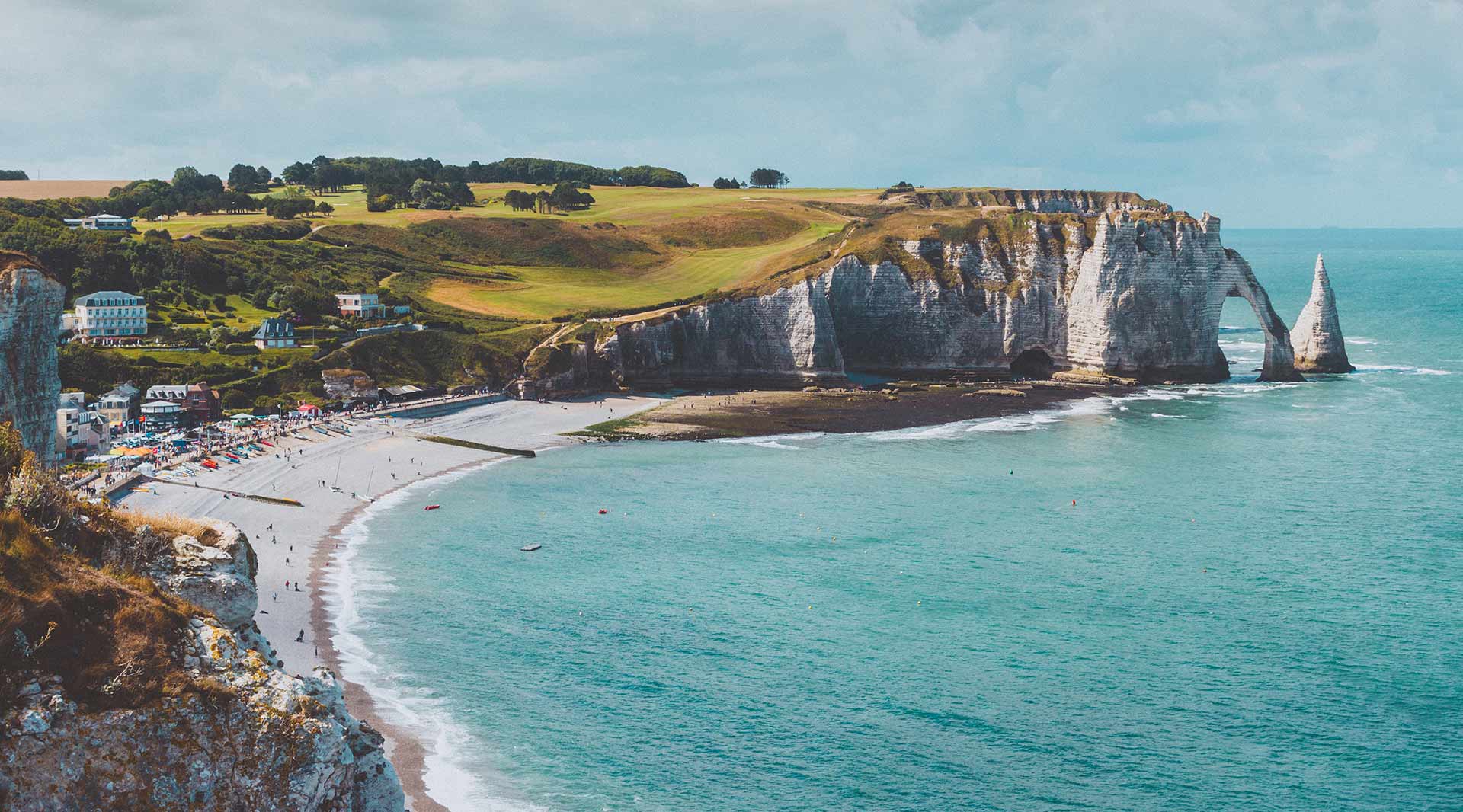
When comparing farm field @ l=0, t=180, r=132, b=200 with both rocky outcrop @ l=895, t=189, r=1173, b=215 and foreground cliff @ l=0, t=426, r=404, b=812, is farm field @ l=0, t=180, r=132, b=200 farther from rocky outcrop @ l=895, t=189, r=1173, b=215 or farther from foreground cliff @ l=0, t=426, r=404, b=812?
foreground cliff @ l=0, t=426, r=404, b=812

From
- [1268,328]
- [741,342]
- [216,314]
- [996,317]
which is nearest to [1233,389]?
[1268,328]

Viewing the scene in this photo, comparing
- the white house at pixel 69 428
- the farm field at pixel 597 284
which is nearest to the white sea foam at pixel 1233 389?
the farm field at pixel 597 284

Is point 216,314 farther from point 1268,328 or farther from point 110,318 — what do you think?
point 1268,328

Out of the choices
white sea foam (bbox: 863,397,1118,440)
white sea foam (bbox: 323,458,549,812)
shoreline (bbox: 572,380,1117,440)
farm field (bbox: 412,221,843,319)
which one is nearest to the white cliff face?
shoreline (bbox: 572,380,1117,440)

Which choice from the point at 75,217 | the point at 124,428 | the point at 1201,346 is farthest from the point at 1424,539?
the point at 75,217

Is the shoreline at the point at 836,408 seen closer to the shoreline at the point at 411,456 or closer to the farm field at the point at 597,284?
the shoreline at the point at 411,456

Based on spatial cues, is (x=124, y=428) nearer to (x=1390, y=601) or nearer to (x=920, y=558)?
(x=920, y=558)
